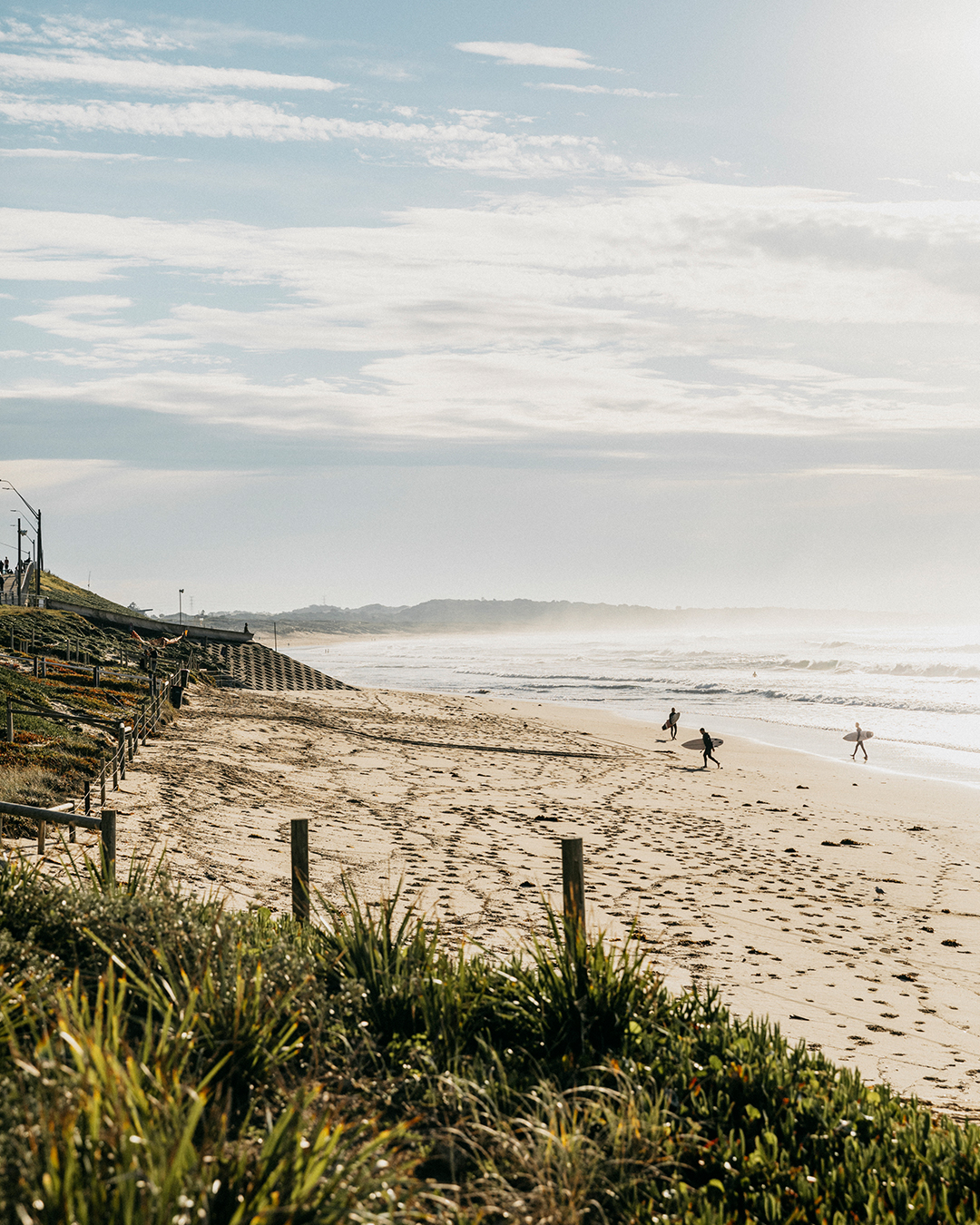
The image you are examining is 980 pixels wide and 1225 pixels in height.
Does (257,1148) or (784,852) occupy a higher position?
(257,1148)

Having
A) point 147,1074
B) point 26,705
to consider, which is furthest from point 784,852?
point 26,705

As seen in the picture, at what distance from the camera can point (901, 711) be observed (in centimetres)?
4041

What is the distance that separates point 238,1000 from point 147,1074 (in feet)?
3.42

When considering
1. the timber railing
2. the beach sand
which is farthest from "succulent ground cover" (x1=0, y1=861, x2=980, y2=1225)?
the timber railing

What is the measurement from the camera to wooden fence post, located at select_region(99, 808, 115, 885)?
6817mm

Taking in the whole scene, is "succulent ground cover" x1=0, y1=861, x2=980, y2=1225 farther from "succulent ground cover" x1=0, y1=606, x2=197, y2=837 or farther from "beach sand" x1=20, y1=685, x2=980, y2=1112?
"succulent ground cover" x1=0, y1=606, x2=197, y2=837

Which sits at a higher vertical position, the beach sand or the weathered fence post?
the weathered fence post

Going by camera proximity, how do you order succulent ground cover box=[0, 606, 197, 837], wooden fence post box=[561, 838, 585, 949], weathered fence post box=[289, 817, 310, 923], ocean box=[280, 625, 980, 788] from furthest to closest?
ocean box=[280, 625, 980, 788], succulent ground cover box=[0, 606, 197, 837], weathered fence post box=[289, 817, 310, 923], wooden fence post box=[561, 838, 585, 949]

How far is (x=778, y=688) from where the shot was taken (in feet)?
174

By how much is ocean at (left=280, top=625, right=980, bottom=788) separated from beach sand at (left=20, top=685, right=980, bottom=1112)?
609cm

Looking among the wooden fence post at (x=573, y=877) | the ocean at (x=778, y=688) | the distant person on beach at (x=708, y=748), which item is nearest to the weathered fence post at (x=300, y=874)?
the wooden fence post at (x=573, y=877)

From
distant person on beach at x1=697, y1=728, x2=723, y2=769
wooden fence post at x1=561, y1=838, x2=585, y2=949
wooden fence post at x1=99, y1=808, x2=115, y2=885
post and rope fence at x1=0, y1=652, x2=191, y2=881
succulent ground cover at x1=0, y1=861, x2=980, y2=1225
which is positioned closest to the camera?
succulent ground cover at x1=0, y1=861, x2=980, y2=1225

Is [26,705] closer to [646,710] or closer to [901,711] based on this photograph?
[646,710]

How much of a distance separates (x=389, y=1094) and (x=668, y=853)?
9.58m
